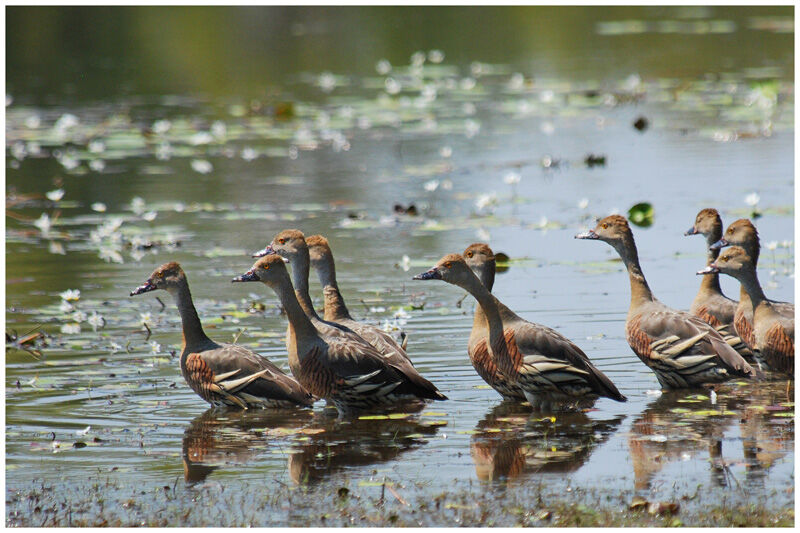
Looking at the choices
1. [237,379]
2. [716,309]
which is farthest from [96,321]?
[716,309]

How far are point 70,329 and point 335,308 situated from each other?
9.27ft

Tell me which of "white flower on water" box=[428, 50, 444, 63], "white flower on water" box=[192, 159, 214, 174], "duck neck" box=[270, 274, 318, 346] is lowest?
"duck neck" box=[270, 274, 318, 346]

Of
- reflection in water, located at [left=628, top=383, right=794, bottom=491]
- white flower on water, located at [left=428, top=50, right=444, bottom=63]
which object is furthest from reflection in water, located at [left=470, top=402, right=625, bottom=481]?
white flower on water, located at [left=428, top=50, right=444, bottom=63]

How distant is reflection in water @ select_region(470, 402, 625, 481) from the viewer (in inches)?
304

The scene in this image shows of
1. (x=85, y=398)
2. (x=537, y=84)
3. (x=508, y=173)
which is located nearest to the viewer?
(x=85, y=398)

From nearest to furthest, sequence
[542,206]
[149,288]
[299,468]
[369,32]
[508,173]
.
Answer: [299,468] < [149,288] < [542,206] < [508,173] < [369,32]

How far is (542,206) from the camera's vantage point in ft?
55.8

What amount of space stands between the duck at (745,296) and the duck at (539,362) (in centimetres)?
138

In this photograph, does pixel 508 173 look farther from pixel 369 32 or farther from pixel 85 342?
pixel 369 32

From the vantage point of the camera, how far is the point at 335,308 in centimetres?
1051

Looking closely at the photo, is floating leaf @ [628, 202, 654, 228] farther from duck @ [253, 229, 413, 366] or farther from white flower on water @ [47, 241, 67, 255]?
white flower on water @ [47, 241, 67, 255]

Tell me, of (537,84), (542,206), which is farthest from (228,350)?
(537,84)

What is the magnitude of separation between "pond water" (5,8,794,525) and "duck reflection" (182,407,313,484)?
3cm

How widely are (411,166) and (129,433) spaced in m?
12.1
